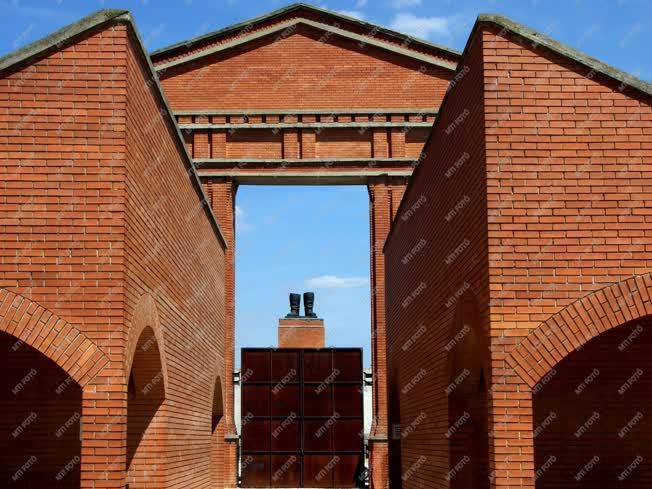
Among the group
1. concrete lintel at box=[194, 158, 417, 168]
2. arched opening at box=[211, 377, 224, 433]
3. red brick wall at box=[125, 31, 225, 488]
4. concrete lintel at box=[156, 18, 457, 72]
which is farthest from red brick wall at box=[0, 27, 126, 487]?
concrete lintel at box=[156, 18, 457, 72]

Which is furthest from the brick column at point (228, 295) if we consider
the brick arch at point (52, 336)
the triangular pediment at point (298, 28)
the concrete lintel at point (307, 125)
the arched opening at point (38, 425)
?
the brick arch at point (52, 336)

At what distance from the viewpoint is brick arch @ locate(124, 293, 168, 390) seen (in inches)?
301

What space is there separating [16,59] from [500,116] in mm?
3912

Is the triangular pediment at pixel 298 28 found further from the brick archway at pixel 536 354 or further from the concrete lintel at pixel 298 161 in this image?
the brick archway at pixel 536 354

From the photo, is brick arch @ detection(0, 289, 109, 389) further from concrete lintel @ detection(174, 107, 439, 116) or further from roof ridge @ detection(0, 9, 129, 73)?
concrete lintel @ detection(174, 107, 439, 116)

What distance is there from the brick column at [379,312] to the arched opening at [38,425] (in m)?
9.65

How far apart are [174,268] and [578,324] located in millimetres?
4900

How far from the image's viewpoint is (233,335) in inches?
799

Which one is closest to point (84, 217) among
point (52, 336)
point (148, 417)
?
point (52, 336)

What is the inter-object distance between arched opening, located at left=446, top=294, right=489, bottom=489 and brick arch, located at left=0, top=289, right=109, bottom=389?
3.51m

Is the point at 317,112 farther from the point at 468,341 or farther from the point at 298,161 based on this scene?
the point at 468,341

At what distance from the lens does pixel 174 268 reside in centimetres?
1041

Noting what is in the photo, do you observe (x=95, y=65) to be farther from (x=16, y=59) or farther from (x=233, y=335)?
(x=233, y=335)

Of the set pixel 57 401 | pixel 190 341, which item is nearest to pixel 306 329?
pixel 190 341
